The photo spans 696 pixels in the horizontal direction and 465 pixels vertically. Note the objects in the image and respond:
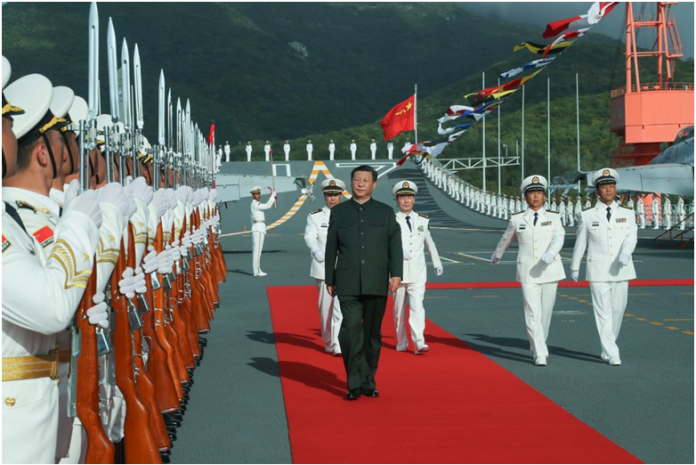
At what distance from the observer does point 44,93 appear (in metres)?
3.60

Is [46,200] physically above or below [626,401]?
above

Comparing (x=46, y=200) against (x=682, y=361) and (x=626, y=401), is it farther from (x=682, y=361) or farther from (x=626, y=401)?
(x=682, y=361)

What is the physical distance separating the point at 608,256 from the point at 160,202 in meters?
4.73

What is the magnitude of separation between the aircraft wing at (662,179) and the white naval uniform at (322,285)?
782 inches

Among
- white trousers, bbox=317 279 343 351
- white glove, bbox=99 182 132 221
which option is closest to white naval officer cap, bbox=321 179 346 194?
white trousers, bbox=317 279 343 351

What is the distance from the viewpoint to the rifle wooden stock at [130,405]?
4.90m

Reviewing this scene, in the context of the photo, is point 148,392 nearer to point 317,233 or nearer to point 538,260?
point 538,260

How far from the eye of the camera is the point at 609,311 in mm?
9453

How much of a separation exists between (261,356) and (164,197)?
11.6 ft

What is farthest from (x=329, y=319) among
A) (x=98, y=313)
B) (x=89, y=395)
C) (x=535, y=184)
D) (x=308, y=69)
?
(x=308, y=69)

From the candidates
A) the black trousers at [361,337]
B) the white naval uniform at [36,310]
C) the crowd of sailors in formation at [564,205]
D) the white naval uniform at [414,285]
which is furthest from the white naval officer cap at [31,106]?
the crowd of sailors in formation at [564,205]

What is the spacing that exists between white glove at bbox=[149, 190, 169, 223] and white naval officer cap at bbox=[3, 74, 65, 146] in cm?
293

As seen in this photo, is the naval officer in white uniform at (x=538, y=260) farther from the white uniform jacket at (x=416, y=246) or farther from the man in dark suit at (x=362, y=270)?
the man in dark suit at (x=362, y=270)

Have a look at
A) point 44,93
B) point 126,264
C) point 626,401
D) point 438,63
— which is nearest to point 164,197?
point 126,264
